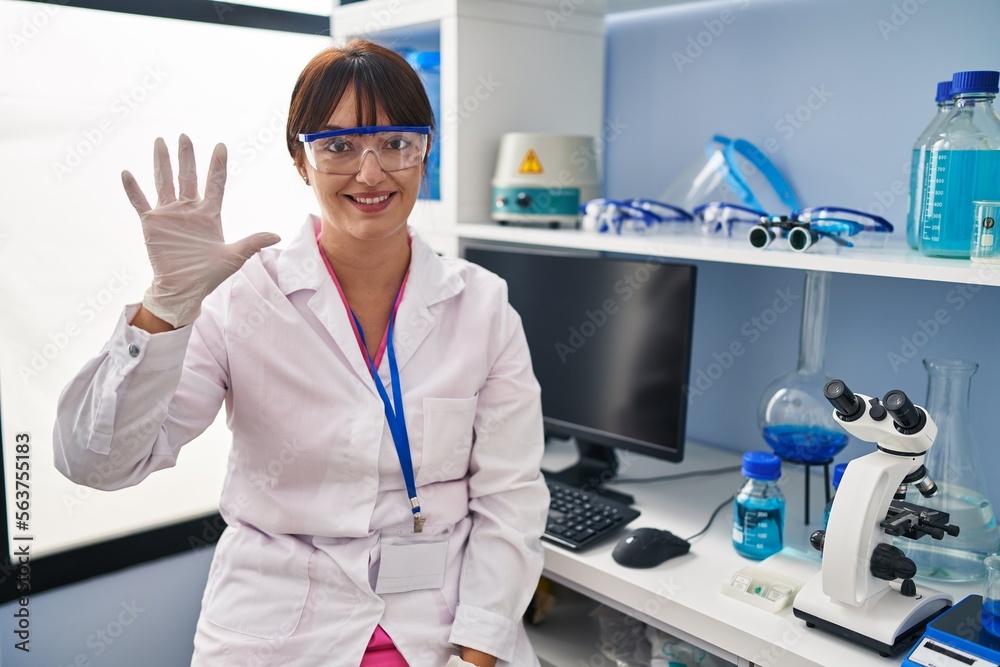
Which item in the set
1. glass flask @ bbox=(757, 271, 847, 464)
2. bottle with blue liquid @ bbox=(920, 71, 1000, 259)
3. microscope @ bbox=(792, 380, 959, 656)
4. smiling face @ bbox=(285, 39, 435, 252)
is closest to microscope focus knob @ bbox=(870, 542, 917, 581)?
microscope @ bbox=(792, 380, 959, 656)

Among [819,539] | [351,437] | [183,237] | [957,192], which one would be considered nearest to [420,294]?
[351,437]

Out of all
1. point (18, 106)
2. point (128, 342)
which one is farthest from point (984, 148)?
point (18, 106)

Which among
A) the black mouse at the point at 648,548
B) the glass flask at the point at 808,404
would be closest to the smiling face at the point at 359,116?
the black mouse at the point at 648,548

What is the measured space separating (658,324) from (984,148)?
62cm

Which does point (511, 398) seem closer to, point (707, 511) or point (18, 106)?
point (707, 511)

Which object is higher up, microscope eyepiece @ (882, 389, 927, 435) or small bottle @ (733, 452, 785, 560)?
microscope eyepiece @ (882, 389, 927, 435)

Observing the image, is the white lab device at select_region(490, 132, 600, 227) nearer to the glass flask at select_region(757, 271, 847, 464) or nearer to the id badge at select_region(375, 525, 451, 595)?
the glass flask at select_region(757, 271, 847, 464)

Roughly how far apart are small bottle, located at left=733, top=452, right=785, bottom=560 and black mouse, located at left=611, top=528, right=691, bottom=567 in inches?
4.1

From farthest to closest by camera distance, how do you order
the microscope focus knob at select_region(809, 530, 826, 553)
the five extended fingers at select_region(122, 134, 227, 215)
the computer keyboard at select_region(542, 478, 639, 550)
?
1. the computer keyboard at select_region(542, 478, 639, 550)
2. the microscope focus knob at select_region(809, 530, 826, 553)
3. the five extended fingers at select_region(122, 134, 227, 215)

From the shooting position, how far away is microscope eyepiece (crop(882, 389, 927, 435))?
3.66 ft

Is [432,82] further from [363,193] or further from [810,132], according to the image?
[810,132]

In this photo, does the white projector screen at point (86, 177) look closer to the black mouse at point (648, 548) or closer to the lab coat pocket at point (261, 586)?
the lab coat pocket at point (261, 586)

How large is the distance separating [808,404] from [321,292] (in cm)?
92

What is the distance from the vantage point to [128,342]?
1088 millimetres
